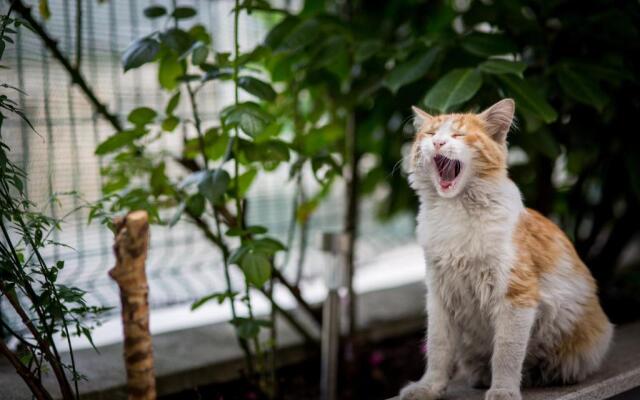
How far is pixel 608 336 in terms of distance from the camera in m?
1.65

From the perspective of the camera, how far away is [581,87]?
6.12ft

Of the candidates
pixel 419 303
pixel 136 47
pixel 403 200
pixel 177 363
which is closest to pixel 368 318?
pixel 419 303

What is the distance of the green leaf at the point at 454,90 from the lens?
161 cm

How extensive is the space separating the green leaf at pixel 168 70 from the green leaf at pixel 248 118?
0.37 m

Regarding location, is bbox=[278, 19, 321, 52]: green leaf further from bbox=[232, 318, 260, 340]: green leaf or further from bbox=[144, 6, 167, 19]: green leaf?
bbox=[232, 318, 260, 340]: green leaf

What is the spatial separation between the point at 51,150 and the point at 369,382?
1.50 meters

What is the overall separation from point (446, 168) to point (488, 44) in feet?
2.17

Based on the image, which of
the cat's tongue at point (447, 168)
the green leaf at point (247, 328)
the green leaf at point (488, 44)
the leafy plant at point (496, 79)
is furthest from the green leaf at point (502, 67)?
the green leaf at point (247, 328)

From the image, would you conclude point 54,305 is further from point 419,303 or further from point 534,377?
point 419,303

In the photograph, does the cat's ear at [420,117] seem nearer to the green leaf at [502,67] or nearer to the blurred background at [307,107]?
the blurred background at [307,107]

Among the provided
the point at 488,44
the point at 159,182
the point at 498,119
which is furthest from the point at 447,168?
the point at 159,182

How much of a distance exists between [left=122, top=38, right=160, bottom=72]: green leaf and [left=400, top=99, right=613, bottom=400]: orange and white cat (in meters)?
0.72

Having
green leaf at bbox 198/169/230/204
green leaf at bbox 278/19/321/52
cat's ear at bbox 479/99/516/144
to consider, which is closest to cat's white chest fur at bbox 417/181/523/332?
cat's ear at bbox 479/99/516/144

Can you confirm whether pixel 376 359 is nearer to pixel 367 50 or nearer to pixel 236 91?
pixel 367 50
